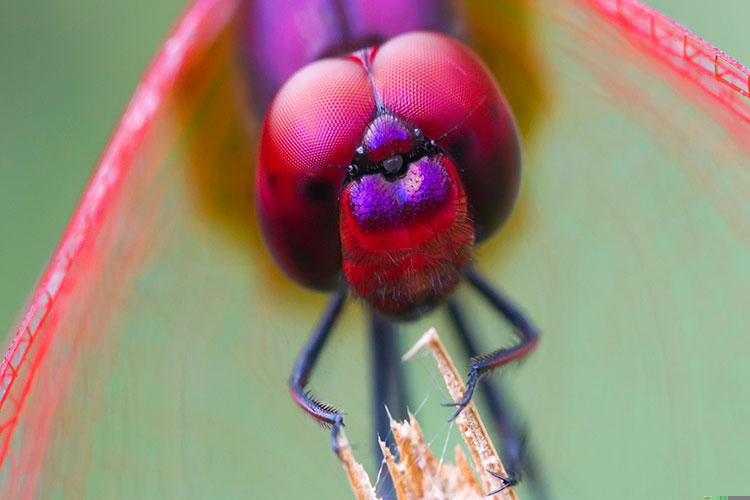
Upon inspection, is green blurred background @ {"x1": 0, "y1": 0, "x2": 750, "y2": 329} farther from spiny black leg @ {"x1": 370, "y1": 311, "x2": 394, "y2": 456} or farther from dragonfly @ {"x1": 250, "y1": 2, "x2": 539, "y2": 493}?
dragonfly @ {"x1": 250, "y1": 2, "x2": 539, "y2": 493}

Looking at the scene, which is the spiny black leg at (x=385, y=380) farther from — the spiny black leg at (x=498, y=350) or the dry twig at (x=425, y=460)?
the dry twig at (x=425, y=460)

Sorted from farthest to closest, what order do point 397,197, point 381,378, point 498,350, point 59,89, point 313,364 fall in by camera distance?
point 59,89 < point 381,378 < point 313,364 < point 498,350 < point 397,197

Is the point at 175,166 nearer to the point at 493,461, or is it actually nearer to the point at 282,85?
the point at 282,85

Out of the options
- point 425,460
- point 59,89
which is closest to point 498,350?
point 425,460

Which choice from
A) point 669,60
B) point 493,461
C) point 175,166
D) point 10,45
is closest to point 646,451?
point 493,461

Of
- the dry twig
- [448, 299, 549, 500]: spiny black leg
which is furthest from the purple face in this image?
[448, 299, 549, 500]: spiny black leg

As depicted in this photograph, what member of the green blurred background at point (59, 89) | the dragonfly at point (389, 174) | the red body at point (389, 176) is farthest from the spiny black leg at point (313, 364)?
the green blurred background at point (59, 89)

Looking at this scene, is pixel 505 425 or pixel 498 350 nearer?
pixel 498 350

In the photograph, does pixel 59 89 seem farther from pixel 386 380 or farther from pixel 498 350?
pixel 498 350
